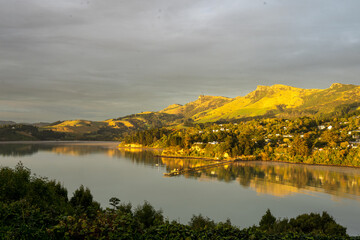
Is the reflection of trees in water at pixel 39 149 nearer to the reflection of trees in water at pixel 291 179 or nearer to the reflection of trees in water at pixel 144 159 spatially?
the reflection of trees in water at pixel 144 159

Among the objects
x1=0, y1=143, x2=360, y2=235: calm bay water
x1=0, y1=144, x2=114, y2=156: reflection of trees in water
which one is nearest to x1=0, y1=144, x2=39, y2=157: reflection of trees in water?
x1=0, y1=144, x2=114, y2=156: reflection of trees in water

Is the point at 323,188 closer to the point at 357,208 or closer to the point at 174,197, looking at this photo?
the point at 357,208

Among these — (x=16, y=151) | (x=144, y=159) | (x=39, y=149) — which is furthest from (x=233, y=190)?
(x=39, y=149)

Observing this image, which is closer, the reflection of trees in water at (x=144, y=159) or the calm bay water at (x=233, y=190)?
the calm bay water at (x=233, y=190)

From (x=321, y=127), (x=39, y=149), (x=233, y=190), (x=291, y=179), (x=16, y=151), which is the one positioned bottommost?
(x=233, y=190)

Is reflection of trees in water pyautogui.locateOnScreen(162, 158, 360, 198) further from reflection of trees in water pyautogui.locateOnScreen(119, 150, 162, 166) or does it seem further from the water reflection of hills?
reflection of trees in water pyautogui.locateOnScreen(119, 150, 162, 166)

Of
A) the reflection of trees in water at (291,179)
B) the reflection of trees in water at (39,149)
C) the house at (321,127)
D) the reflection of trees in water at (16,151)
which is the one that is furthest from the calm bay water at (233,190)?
the house at (321,127)

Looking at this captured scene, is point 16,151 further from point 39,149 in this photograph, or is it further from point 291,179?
point 291,179

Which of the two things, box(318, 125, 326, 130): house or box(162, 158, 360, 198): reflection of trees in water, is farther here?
box(318, 125, 326, 130): house

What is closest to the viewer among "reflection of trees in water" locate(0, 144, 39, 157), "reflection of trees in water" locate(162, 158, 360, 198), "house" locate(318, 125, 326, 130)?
"reflection of trees in water" locate(162, 158, 360, 198)

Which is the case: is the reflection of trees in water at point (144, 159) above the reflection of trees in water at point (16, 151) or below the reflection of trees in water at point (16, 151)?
below

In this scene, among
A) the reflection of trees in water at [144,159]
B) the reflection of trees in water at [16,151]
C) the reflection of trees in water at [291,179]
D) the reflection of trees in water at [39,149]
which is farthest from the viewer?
the reflection of trees in water at [39,149]

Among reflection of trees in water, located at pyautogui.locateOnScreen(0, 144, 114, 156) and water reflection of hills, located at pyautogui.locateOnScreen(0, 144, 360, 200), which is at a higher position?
reflection of trees in water, located at pyautogui.locateOnScreen(0, 144, 114, 156)

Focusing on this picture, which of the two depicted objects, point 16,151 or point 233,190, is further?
point 16,151
